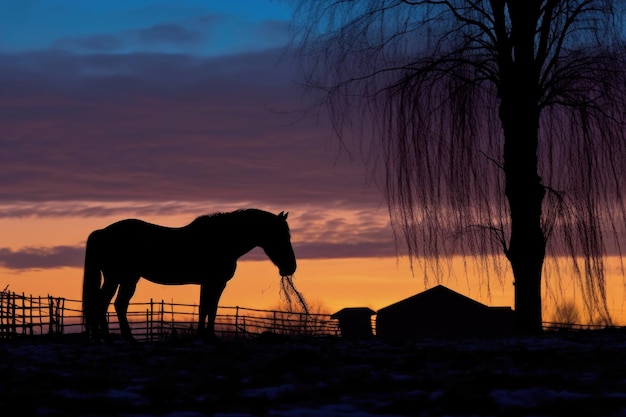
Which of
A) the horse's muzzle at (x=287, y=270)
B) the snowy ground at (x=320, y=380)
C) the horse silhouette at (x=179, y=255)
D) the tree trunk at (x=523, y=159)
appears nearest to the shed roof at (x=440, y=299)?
the tree trunk at (x=523, y=159)

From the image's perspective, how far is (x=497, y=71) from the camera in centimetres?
1408

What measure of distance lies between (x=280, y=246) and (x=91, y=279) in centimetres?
279

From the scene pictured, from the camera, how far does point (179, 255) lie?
1249 centimetres

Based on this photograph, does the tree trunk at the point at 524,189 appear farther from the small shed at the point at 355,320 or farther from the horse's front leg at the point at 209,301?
the small shed at the point at 355,320

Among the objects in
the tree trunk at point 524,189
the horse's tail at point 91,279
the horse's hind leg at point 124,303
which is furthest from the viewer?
the tree trunk at point 524,189

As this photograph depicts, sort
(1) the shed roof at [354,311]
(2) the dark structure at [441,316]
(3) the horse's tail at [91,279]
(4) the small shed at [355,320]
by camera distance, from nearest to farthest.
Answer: (3) the horse's tail at [91,279] < (4) the small shed at [355,320] < (2) the dark structure at [441,316] < (1) the shed roof at [354,311]

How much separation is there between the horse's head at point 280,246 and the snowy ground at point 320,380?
1.87 metres

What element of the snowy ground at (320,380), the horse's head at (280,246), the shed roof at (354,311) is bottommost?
the snowy ground at (320,380)

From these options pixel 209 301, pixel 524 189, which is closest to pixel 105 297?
pixel 209 301

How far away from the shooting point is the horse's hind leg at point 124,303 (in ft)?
41.8

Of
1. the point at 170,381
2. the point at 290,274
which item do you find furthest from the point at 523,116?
the point at 170,381

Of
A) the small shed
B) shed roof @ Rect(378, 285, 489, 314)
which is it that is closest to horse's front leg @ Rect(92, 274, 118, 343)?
the small shed

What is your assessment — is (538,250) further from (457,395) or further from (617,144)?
(457,395)

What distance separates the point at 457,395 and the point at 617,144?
26.4 ft
